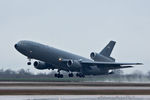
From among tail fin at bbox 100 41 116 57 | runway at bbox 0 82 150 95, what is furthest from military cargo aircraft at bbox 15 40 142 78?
runway at bbox 0 82 150 95

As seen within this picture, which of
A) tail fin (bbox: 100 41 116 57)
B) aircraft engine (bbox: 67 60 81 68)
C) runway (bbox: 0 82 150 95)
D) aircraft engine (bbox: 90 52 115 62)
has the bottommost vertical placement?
runway (bbox: 0 82 150 95)

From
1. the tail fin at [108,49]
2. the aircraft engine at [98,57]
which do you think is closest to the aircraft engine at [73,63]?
the aircraft engine at [98,57]

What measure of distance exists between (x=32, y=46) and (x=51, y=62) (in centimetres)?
453

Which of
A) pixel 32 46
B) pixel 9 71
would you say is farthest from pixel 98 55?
pixel 9 71

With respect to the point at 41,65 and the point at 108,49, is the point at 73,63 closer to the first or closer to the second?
the point at 41,65

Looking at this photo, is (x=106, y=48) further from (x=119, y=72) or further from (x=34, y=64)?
(x=34, y=64)

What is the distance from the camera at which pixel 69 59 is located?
7981cm

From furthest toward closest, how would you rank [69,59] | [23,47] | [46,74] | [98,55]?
[46,74]
[98,55]
[69,59]
[23,47]

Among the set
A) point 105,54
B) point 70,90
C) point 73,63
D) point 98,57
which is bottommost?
point 70,90

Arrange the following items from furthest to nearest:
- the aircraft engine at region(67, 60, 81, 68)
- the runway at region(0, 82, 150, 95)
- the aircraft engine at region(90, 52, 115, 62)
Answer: the aircraft engine at region(90, 52, 115, 62) → the aircraft engine at region(67, 60, 81, 68) → the runway at region(0, 82, 150, 95)

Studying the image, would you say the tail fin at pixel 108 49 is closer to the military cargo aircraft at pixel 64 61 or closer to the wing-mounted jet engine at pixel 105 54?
the wing-mounted jet engine at pixel 105 54

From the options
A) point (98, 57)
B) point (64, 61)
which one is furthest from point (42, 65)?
point (98, 57)

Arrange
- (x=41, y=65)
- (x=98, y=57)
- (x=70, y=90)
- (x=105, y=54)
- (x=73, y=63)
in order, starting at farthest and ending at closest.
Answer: (x=105, y=54) → (x=98, y=57) → (x=41, y=65) → (x=73, y=63) → (x=70, y=90)

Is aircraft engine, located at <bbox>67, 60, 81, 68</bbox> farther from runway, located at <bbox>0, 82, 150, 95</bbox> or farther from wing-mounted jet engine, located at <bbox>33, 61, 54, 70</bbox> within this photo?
runway, located at <bbox>0, 82, 150, 95</bbox>
